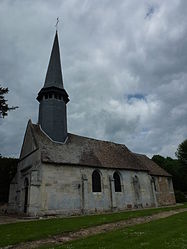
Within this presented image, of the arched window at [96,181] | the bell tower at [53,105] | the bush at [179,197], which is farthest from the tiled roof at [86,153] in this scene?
the bush at [179,197]

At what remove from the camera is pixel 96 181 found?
2347 cm

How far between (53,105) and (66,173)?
821 centimetres

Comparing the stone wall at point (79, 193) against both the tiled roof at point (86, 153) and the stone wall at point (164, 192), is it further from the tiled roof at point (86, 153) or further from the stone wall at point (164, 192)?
the stone wall at point (164, 192)

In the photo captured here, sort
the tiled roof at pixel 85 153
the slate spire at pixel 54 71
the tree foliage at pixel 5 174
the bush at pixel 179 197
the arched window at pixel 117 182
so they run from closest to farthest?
the tiled roof at pixel 85 153, the arched window at pixel 117 182, the slate spire at pixel 54 71, the tree foliage at pixel 5 174, the bush at pixel 179 197

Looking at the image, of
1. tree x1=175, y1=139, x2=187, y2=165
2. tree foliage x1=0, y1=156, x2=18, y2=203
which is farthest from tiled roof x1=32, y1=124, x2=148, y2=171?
tree x1=175, y1=139, x2=187, y2=165

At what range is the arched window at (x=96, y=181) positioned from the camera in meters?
23.0

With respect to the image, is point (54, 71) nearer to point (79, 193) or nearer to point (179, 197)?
point (79, 193)

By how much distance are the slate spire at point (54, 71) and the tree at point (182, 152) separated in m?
26.9

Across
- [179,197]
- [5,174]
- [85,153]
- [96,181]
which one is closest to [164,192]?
[179,197]

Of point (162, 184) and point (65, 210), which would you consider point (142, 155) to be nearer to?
point (162, 184)

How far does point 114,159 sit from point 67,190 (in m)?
7.85

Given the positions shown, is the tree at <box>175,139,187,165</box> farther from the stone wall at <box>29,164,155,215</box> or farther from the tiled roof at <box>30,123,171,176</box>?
the stone wall at <box>29,164,155,215</box>

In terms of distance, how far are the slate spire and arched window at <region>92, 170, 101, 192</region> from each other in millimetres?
11313

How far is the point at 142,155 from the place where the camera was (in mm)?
34594
